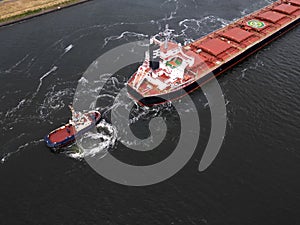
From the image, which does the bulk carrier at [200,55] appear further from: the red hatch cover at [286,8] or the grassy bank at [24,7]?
the grassy bank at [24,7]

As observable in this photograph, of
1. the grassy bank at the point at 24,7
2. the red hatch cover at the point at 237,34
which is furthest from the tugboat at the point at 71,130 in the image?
the grassy bank at the point at 24,7

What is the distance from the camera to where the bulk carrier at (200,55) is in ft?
237

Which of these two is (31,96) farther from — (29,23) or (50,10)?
(50,10)

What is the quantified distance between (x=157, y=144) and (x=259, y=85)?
33.9 meters

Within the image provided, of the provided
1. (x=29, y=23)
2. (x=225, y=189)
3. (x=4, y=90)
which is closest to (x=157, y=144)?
(x=225, y=189)

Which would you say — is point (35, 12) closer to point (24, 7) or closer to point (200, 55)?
point (24, 7)

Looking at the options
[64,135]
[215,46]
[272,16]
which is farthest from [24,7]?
[272,16]

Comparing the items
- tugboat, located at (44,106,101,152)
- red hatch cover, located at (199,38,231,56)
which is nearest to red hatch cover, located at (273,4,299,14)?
red hatch cover, located at (199,38,231,56)

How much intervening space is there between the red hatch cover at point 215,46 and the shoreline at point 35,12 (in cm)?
5630

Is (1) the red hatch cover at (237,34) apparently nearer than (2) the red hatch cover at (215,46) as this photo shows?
No

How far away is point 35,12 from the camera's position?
106 m

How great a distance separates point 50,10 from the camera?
108062mm

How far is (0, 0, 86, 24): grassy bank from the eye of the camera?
10275 cm

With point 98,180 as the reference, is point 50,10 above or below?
above
